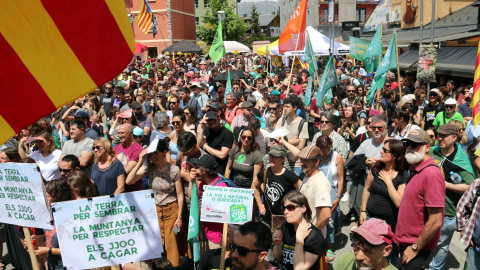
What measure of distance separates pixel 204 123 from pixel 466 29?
14.6 metres

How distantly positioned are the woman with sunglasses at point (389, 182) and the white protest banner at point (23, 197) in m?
3.15

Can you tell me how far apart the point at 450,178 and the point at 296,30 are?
272 inches

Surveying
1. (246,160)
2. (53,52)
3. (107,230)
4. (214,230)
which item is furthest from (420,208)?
(53,52)

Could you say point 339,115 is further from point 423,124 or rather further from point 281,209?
point 281,209

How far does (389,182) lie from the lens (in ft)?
13.9

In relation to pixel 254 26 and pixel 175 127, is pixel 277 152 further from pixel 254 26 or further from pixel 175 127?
pixel 254 26

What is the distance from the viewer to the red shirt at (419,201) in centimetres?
348

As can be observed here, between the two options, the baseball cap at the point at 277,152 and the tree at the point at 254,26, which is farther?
the tree at the point at 254,26

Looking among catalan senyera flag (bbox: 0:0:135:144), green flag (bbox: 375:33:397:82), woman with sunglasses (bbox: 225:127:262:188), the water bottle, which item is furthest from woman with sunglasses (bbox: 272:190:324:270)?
green flag (bbox: 375:33:397:82)

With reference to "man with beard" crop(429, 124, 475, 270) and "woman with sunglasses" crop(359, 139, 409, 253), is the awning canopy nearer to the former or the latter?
"man with beard" crop(429, 124, 475, 270)

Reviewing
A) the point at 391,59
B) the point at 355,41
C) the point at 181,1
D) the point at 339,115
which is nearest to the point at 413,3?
the point at 355,41

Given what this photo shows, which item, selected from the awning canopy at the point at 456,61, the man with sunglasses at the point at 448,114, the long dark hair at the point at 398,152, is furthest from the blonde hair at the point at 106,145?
the awning canopy at the point at 456,61

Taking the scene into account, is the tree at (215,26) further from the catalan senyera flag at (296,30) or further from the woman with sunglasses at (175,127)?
the woman with sunglasses at (175,127)

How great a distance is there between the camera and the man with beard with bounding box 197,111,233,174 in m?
5.84
